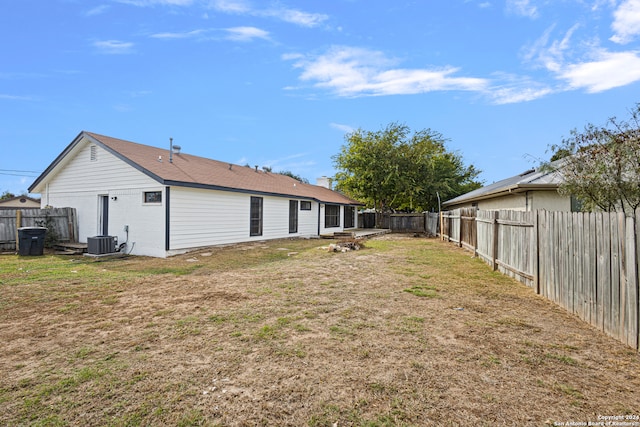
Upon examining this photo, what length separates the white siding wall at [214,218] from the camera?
11.2 m

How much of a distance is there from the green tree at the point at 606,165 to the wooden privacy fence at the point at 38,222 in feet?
57.7

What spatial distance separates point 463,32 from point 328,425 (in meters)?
11.6

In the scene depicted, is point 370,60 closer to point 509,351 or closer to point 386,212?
point 509,351

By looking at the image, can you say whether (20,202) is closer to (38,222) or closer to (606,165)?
(38,222)

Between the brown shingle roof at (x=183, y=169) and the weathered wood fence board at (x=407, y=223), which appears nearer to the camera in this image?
the brown shingle roof at (x=183, y=169)

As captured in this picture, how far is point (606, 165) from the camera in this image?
579cm

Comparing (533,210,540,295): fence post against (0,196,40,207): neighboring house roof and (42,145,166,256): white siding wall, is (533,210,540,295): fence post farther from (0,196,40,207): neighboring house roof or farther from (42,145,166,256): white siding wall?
(0,196,40,207): neighboring house roof

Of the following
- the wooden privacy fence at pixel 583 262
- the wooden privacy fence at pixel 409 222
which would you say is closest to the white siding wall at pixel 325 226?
the wooden privacy fence at pixel 409 222

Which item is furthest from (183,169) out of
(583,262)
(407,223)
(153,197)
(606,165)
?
(407,223)

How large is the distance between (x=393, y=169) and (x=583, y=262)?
20.8m

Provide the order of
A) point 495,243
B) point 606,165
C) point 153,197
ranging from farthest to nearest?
point 153,197, point 495,243, point 606,165

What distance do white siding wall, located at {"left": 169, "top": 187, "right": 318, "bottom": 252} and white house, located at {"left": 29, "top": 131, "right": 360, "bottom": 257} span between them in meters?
0.04

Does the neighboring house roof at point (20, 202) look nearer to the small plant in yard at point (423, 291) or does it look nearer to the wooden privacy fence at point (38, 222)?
the wooden privacy fence at point (38, 222)

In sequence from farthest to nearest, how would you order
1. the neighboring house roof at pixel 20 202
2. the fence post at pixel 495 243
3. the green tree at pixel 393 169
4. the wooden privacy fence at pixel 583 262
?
the neighboring house roof at pixel 20 202
the green tree at pixel 393 169
the fence post at pixel 495 243
the wooden privacy fence at pixel 583 262
